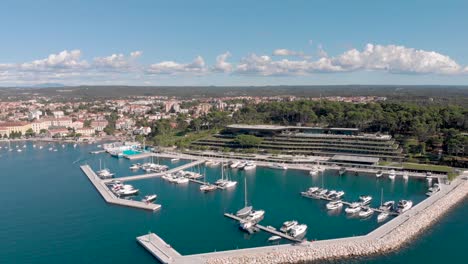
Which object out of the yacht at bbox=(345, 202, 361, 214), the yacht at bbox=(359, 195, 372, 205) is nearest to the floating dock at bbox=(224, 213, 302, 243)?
the yacht at bbox=(345, 202, 361, 214)

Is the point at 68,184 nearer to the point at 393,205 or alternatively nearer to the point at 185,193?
the point at 185,193

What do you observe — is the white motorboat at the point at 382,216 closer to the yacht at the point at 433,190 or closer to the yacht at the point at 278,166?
the yacht at the point at 433,190

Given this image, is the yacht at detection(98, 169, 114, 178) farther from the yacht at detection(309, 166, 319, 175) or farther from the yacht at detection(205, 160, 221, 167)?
the yacht at detection(309, 166, 319, 175)

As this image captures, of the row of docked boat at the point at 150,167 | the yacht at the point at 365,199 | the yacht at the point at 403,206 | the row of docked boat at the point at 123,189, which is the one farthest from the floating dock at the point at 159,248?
the row of docked boat at the point at 150,167

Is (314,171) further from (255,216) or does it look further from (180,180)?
(255,216)

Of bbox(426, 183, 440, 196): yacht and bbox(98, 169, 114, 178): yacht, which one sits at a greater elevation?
bbox(426, 183, 440, 196): yacht

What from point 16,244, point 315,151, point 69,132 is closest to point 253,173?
point 315,151
